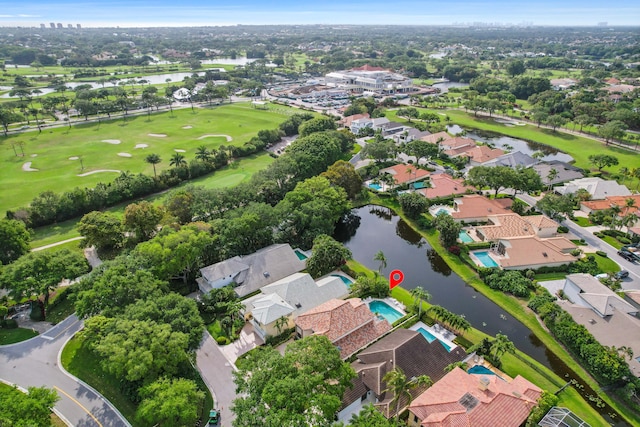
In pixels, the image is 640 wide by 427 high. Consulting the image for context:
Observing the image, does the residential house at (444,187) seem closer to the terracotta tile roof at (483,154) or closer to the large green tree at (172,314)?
the terracotta tile roof at (483,154)

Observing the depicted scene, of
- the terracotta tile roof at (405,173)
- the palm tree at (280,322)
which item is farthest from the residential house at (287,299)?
the terracotta tile roof at (405,173)

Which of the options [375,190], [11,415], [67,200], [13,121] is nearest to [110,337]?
[11,415]

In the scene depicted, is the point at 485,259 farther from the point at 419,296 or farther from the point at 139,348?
the point at 139,348

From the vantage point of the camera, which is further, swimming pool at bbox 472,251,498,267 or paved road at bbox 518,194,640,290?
swimming pool at bbox 472,251,498,267

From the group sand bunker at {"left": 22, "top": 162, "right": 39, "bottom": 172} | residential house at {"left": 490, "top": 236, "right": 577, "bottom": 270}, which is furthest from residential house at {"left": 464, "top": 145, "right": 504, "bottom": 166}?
sand bunker at {"left": 22, "top": 162, "right": 39, "bottom": 172}

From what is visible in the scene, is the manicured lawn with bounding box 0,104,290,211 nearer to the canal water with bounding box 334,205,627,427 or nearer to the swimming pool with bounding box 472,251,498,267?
the canal water with bounding box 334,205,627,427

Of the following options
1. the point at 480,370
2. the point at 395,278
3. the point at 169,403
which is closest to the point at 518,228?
the point at 395,278
